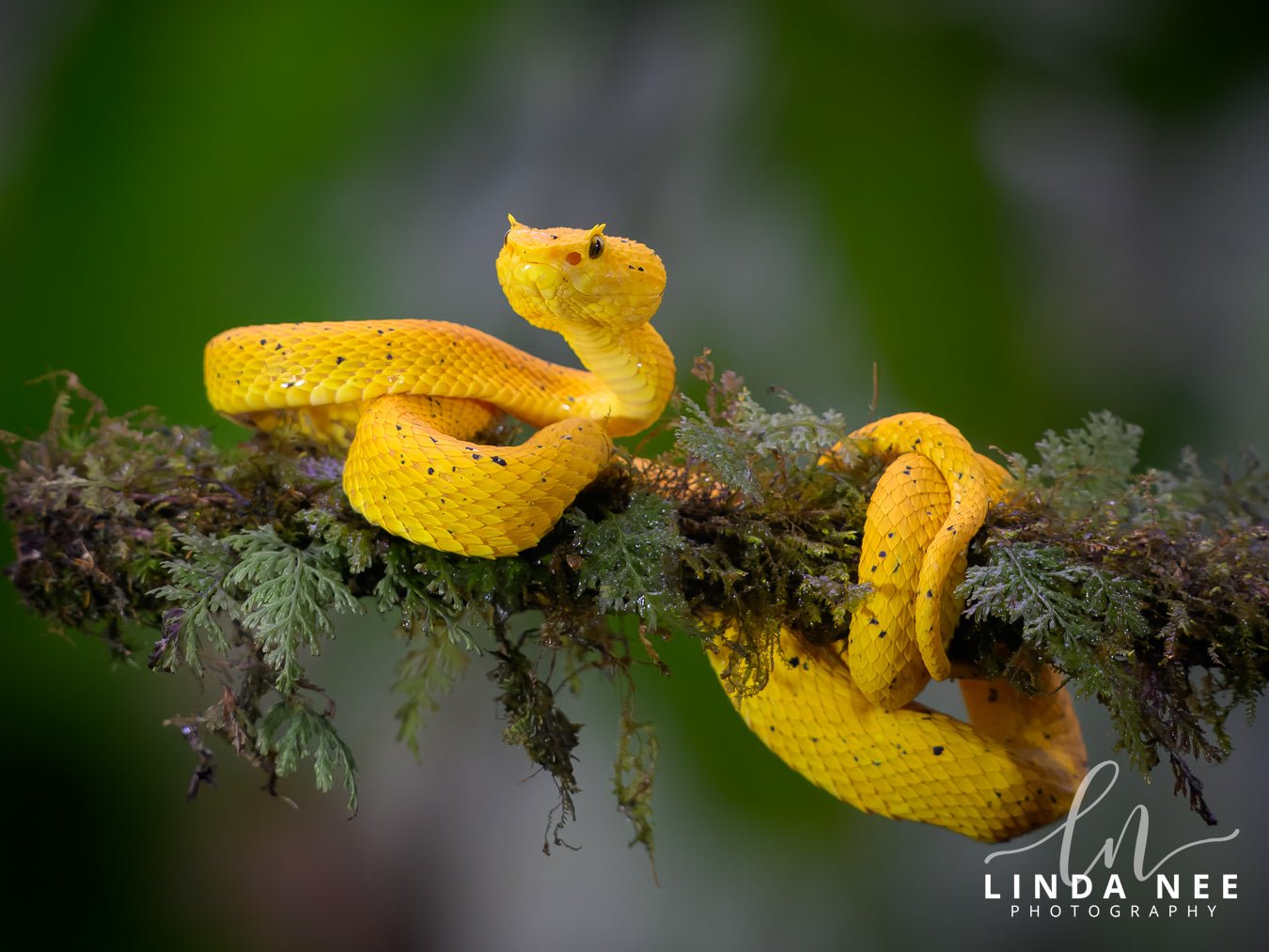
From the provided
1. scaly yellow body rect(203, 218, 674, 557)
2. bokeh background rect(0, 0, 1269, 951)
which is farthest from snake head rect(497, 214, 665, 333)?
bokeh background rect(0, 0, 1269, 951)

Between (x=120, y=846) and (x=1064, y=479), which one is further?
(x=120, y=846)

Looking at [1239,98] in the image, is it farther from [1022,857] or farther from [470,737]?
[470,737]

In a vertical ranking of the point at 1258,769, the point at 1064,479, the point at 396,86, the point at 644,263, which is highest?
the point at 396,86

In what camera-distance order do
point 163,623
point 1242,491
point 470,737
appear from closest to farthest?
point 163,623
point 1242,491
point 470,737

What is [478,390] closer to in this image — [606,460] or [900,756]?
[606,460]

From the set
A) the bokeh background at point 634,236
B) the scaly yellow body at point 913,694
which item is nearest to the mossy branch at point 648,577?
the scaly yellow body at point 913,694

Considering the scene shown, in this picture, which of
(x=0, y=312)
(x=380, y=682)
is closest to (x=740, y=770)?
(x=380, y=682)

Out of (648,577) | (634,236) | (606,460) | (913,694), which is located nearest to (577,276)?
(606,460)
